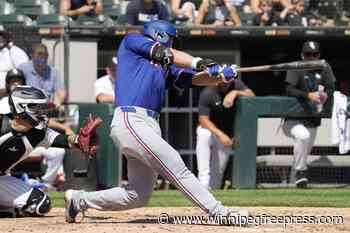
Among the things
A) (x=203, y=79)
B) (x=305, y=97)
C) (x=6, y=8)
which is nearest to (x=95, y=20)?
(x=6, y=8)

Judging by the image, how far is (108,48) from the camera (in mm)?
13273

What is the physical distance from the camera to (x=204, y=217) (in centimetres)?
763

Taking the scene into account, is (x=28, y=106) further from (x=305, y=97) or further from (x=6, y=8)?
(x=6, y=8)

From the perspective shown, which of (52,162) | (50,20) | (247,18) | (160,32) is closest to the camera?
(160,32)

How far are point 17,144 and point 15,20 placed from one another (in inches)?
231

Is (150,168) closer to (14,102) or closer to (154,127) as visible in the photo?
(154,127)

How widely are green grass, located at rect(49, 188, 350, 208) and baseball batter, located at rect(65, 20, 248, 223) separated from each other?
2.35 meters

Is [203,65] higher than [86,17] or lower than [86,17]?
higher

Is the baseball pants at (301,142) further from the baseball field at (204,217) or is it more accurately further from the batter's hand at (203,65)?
the batter's hand at (203,65)

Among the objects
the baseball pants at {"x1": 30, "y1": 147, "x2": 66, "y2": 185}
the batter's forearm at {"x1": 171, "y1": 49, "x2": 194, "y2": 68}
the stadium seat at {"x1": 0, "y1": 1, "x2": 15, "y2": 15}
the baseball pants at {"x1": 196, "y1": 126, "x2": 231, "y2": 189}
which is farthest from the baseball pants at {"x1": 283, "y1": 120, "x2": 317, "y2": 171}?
the batter's forearm at {"x1": 171, "y1": 49, "x2": 194, "y2": 68}

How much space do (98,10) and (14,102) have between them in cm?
587

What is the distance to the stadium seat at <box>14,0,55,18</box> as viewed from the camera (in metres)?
13.3

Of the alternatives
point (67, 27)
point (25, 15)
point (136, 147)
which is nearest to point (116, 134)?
point (136, 147)

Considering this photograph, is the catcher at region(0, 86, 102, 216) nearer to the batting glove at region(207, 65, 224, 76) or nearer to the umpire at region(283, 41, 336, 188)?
the batting glove at region(207, 65, 224, 76)
